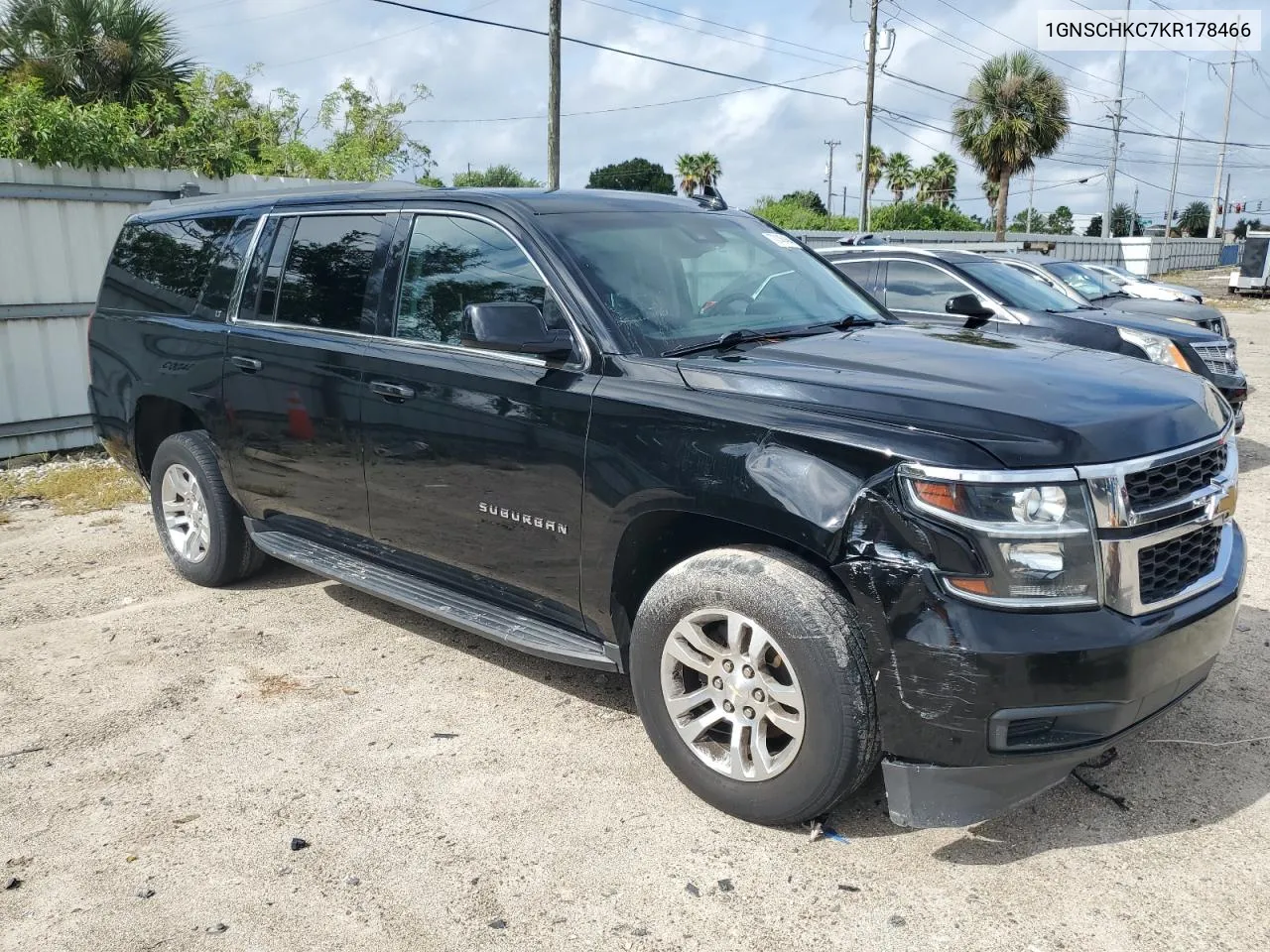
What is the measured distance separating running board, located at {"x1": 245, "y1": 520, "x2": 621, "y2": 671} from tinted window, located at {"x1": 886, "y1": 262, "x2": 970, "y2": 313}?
5708mm

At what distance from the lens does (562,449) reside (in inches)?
143

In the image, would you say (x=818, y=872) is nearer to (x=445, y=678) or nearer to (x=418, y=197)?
(x=445, y=678)

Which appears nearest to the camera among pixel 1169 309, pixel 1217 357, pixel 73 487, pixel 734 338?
pixel 734 338

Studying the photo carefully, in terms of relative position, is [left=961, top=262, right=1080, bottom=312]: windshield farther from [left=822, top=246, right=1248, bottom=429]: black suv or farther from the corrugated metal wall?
the corrugated metal wall

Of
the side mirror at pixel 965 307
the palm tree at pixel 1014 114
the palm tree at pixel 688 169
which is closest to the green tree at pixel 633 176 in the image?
the palm tree at pixel 688 169

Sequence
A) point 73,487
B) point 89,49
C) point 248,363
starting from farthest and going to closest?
point 89,49 < point 73,487 < point 248,363

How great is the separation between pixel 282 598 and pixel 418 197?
2287mm

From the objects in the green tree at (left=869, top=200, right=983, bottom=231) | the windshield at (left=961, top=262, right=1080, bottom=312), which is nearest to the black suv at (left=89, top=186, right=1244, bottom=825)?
the windshield at (left=961, top=262, right=1080, bottom=312)

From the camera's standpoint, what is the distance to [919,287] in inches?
361

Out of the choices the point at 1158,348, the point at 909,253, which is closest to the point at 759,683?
the point at 1158,348

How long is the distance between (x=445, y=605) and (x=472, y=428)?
72 cm

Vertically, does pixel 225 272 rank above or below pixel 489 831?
above

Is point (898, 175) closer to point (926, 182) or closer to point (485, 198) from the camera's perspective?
point (926, 182)

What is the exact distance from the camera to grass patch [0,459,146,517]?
25.1ft
